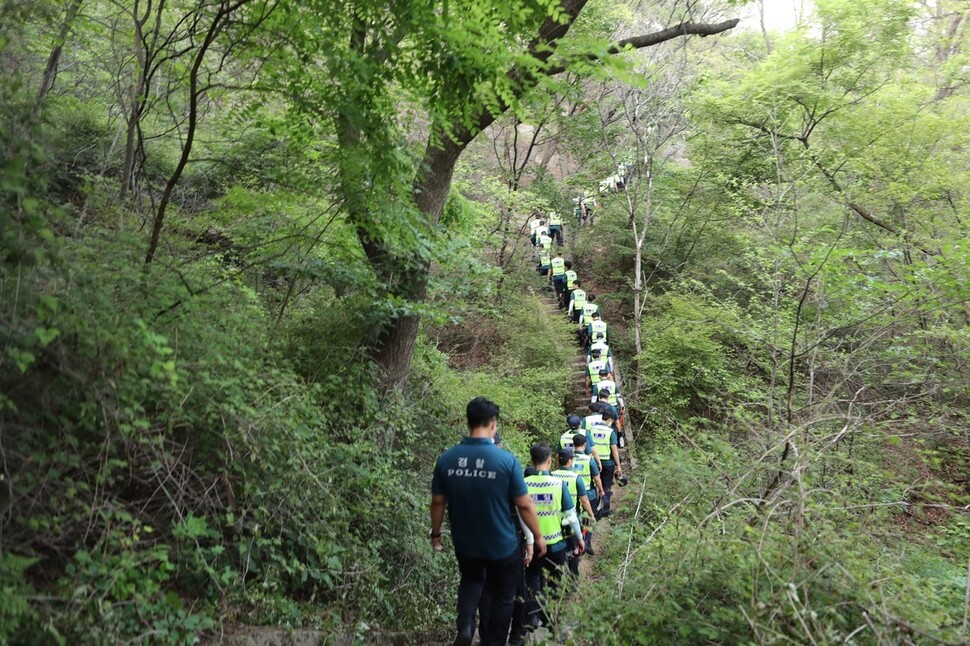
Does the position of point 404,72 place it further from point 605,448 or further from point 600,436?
point 605,448

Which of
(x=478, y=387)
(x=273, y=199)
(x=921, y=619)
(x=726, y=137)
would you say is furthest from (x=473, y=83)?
(x=726, y=137)

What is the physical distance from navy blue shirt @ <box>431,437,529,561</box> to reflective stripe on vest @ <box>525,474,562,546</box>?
4.51 ft

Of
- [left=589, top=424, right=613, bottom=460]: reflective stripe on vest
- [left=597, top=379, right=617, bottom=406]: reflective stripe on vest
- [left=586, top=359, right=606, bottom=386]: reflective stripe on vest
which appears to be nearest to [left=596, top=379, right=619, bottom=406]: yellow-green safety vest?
[left=597, top=379, right=617, bottom=406]: reflective stripe on vest

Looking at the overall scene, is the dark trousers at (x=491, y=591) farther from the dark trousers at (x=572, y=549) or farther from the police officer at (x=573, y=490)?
the police officer at (x=573, y=490)

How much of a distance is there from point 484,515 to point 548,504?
1628 millimetres

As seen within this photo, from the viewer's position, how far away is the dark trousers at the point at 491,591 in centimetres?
415

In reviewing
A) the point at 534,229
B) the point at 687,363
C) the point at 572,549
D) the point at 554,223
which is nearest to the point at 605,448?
the point at 572,549

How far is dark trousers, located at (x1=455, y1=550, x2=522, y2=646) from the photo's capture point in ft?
13.6

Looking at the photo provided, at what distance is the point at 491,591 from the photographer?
4254 millimetres

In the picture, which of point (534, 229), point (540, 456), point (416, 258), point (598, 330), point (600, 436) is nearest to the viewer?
point (540, 456)

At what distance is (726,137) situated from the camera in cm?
1781

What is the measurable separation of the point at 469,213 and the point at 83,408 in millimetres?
5632

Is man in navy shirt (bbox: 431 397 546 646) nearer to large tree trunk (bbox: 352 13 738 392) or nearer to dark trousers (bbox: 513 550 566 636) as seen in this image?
dark trousers (bbox: 513 550 566 636)

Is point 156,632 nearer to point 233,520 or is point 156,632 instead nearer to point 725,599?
point 233,520
